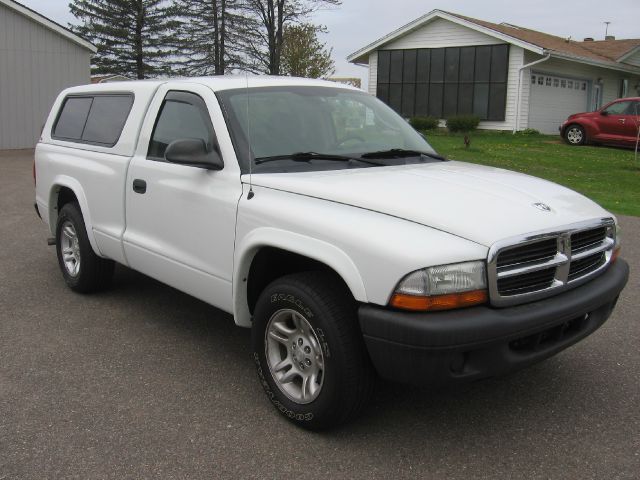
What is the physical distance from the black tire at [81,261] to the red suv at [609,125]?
18.1m

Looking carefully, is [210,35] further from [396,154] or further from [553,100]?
[396,154]

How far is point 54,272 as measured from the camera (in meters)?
6.54

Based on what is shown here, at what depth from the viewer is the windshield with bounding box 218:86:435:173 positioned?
3.90 meters

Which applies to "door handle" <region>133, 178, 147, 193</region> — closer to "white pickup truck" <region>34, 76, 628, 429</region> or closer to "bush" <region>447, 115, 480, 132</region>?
"white pickup truck" <region>34, 76, 628, 429</region>

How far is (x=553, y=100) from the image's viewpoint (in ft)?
90.3

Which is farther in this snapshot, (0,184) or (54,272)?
(0,184)

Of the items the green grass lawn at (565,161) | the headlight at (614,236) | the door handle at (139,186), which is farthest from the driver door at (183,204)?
the green grass lawn at (565,161)

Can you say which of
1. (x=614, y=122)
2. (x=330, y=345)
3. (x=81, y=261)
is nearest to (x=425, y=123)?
(x=614, y=122)

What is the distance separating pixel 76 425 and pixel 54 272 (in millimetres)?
3456

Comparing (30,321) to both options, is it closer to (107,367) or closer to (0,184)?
(107,367)

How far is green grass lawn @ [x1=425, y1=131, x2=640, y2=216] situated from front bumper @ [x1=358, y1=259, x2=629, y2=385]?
26.4ft

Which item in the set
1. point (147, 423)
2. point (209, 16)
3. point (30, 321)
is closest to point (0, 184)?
point (30, 321)

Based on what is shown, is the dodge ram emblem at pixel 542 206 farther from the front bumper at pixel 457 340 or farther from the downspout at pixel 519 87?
the downspout at pixel 519 87

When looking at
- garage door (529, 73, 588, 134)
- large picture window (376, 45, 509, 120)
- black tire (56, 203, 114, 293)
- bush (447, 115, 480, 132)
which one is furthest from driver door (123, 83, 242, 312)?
garage door (529, 73, 588, 134)
